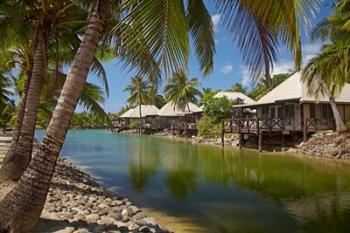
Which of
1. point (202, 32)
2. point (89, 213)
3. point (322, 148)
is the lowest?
point (89, 213)

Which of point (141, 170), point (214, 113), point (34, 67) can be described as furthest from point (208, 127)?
point (34, 67)

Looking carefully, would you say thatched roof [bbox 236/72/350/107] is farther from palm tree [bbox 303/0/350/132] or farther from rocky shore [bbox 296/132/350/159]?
palm tree [bbox 303/0/350/132]

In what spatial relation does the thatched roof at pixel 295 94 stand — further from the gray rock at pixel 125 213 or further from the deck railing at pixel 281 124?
the gray rock at pixel 125 213

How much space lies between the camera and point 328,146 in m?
25.2

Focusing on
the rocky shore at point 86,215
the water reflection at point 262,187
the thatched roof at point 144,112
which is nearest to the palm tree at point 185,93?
the thatched roof at point 144,112

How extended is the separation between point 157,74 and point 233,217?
5.91m

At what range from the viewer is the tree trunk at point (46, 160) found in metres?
5.75

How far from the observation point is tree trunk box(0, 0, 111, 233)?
5.75m

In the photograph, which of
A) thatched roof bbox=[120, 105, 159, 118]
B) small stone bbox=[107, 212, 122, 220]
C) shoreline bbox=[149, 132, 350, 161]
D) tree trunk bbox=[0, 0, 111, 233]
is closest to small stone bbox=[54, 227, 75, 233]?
tree trunk bbox=[0, 0, 111, 233]

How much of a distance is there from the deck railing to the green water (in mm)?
4559

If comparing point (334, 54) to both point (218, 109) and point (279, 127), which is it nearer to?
point (279, 127)

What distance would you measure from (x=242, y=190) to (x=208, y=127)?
93.3 feet

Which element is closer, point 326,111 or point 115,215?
point 115,215

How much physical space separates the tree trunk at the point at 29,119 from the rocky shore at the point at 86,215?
113cm
